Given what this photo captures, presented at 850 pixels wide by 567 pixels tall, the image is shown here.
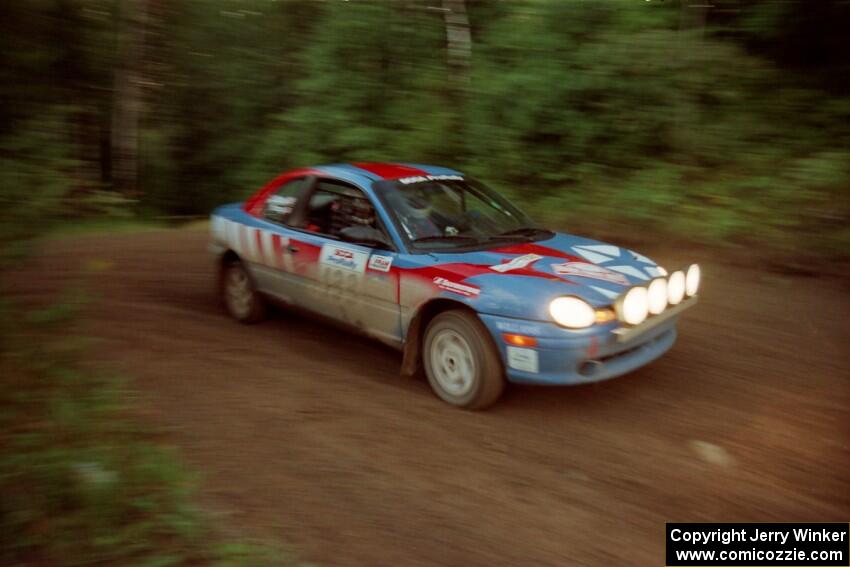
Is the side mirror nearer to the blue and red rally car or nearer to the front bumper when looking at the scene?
the blue and red rally car

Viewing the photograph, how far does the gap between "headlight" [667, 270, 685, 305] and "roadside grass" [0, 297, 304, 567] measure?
3.12 metres

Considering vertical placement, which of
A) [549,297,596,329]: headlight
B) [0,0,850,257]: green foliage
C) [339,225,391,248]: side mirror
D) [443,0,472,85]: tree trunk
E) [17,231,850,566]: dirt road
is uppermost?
[443,0,472,85]: tree trunk

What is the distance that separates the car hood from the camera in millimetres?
4430

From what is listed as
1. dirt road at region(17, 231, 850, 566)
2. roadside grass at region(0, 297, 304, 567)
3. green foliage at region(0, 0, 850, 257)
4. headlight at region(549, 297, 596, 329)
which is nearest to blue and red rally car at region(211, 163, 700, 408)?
headlight at region(549, 297, 596, 329)

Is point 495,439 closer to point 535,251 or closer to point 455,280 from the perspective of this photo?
point 455,280

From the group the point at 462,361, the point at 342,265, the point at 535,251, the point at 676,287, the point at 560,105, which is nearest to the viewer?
the point at 462,361

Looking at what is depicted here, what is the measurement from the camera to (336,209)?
577 cm

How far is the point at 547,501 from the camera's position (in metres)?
3.63

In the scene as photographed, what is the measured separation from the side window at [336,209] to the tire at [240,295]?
1.02 meters

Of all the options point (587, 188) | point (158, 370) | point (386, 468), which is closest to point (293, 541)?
point (386, 468)

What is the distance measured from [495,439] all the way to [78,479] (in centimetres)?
226

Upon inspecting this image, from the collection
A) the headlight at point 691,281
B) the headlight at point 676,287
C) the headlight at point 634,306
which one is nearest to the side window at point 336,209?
the headlight at point 634,306

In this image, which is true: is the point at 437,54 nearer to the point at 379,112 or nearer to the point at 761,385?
the point at 379,112

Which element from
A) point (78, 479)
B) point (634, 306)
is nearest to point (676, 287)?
point (634, 306)
